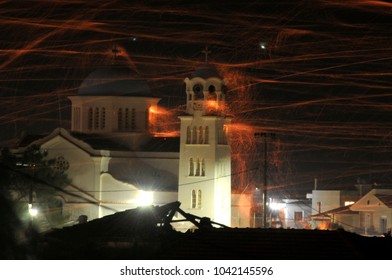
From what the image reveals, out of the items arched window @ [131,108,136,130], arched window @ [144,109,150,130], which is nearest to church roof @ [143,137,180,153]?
arched window @ [144,109,150,130]

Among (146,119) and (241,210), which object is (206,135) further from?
(241,210)

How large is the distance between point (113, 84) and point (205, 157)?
8.15 m

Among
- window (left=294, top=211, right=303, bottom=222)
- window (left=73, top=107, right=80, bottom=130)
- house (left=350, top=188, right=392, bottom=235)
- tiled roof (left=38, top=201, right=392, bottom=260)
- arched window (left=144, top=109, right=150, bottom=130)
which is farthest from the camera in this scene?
window (left=294, top=211, right=303, bottom=222)

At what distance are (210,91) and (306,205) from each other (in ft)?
127

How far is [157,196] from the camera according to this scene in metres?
110

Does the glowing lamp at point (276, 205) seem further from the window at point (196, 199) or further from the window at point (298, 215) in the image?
the window at point (196, 199)

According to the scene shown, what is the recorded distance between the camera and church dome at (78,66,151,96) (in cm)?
11144

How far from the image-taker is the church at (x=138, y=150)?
107938 mm

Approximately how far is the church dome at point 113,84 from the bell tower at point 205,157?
436 cm

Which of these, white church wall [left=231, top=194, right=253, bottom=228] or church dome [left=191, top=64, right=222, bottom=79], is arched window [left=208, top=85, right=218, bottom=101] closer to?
church dome [left=191, top=64, right=222, bottom=79]

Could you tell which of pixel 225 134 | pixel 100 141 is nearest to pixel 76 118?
pixel 100 141

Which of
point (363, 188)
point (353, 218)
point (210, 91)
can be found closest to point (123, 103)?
point (210, 91)

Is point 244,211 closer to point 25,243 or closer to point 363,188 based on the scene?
point 363,188

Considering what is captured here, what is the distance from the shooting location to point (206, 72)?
10544 cm
